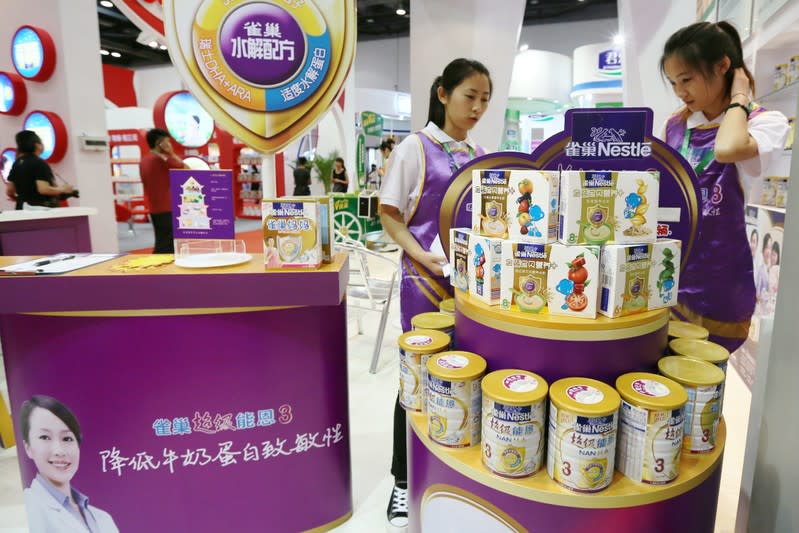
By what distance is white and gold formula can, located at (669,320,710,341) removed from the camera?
1386mm

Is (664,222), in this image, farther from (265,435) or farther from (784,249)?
(265,435)

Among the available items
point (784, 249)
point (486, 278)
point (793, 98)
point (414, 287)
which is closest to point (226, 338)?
point (414, 287)

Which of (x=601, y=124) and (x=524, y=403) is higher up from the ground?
(x=601, y=124)

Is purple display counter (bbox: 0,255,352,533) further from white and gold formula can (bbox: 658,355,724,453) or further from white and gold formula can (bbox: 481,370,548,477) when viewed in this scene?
white and gold formula can (bbox: 658,355,724,453)

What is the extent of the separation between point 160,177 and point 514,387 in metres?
4.52

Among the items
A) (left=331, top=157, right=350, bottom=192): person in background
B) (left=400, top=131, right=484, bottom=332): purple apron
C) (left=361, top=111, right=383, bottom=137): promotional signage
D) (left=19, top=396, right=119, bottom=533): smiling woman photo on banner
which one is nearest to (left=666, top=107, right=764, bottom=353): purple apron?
(left=400, top=131, right=484, bottom=332): purple apron

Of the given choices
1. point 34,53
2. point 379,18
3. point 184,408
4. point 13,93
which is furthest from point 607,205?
point 379,18

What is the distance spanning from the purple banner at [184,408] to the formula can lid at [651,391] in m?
0.96

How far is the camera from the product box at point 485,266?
46.6 inches

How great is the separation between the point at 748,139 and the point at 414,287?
1.13 metres

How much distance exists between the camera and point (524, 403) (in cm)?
103

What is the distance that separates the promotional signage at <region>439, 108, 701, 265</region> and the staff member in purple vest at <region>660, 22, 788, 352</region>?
0.31m

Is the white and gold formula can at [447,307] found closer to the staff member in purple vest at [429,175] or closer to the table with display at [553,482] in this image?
the staff member in purple vest at [429,175]

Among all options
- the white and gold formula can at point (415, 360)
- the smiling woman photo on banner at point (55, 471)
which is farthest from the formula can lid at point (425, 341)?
the smiling woman photo on banner at point (55, 471)
